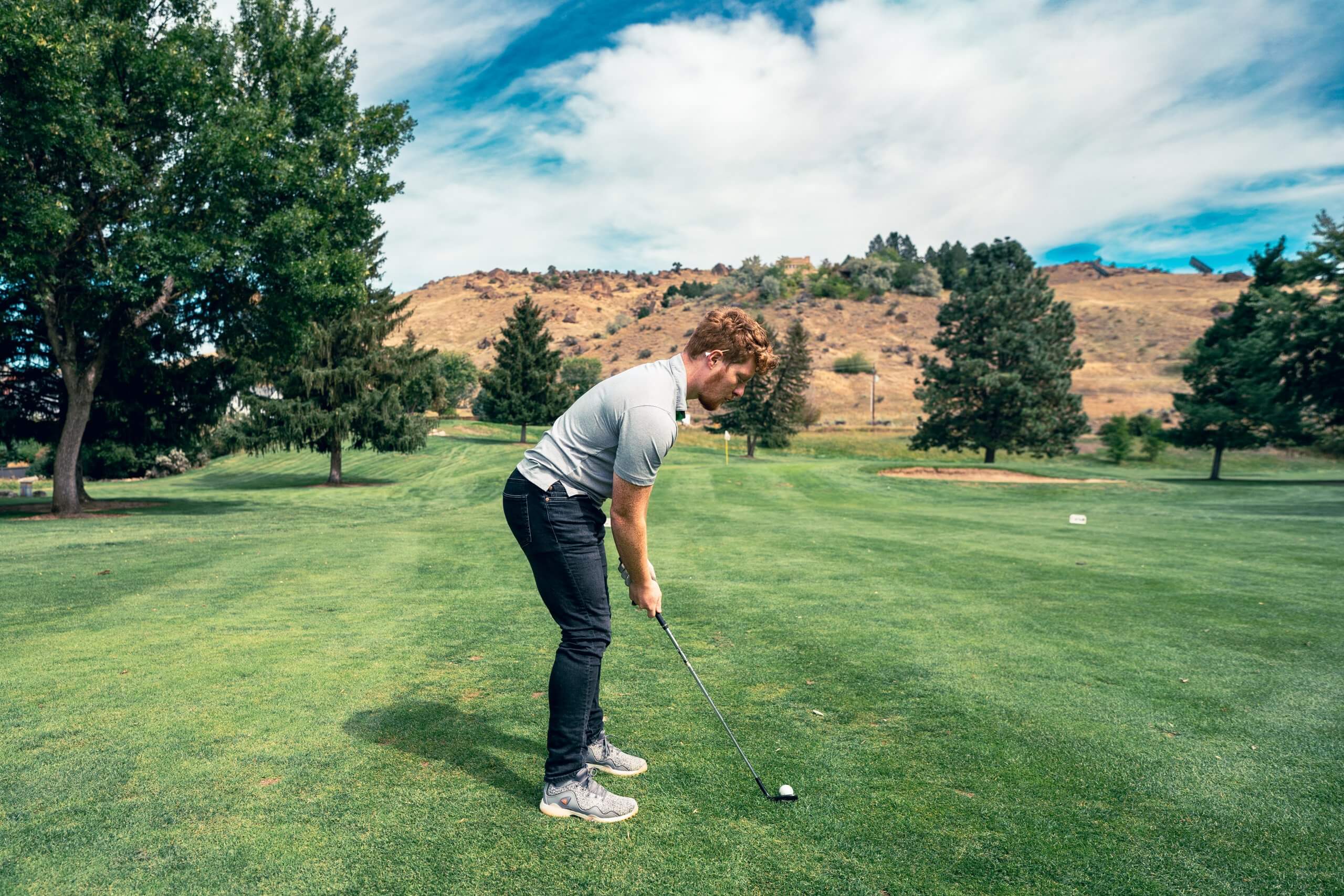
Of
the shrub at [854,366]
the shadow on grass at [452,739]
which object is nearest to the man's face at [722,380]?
the shadow on grass at [452,739]

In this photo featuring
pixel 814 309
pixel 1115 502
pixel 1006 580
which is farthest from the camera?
pixel 814 309

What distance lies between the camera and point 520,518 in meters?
3.65

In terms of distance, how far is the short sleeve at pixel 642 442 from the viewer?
11.0ft

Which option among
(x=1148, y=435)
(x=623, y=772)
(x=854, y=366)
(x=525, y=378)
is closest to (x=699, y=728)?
(x=623, y=772)

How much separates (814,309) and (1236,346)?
87.2 meters

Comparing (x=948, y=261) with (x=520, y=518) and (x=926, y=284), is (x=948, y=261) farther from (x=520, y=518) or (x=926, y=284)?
(x=520, y=518)

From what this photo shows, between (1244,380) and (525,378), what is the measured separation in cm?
4304

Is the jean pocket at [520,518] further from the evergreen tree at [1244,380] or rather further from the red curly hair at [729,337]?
the evergreen tree at [1244,380]

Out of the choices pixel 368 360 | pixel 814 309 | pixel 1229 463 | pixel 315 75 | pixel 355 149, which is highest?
pixel 814 309

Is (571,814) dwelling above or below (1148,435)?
below

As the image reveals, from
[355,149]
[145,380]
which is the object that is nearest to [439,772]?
[355,149]

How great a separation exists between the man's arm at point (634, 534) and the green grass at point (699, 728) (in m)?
0.99

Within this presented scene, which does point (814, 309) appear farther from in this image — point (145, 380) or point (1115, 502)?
point (145, 380)

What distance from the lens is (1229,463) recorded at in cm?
5356
